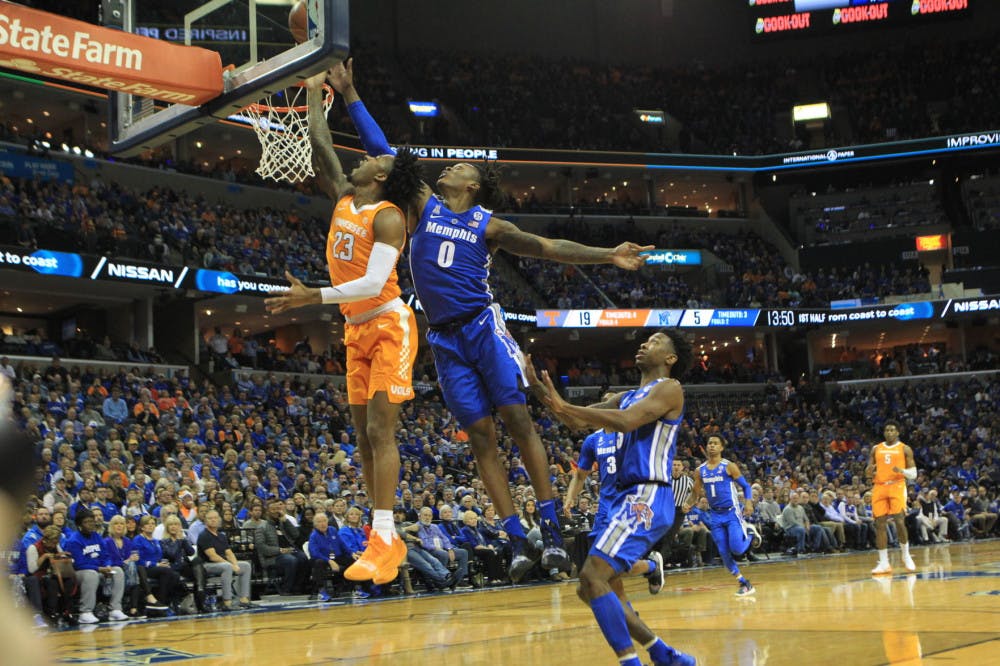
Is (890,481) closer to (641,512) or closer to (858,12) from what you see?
(641,512)

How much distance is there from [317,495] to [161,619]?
11.8 feet

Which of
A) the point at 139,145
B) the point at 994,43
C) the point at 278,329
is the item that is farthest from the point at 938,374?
the point at 139,145

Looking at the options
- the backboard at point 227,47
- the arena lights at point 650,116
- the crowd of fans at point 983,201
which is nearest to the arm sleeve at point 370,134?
the backboard at point 227,47

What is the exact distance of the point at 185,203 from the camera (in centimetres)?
2781

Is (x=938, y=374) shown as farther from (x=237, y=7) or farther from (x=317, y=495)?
(x=237, y=7)

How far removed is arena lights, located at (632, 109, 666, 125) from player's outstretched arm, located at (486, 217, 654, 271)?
38160mm

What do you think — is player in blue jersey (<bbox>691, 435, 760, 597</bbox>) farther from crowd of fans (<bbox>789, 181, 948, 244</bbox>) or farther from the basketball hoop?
crowd of fans (<bbox>789, 181, 948, 244</bbox>)

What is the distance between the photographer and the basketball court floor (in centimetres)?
654

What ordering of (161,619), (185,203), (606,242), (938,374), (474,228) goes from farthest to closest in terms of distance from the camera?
(606,242) < (938,374) < (185,203) < (161,619) < (474,228)

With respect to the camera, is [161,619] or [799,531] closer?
[161,619]

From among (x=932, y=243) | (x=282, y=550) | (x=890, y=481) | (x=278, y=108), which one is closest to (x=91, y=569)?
(x=282, y=550)

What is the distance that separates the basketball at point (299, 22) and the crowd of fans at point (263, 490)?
3156 mm

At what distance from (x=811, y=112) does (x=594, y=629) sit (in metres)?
38.1

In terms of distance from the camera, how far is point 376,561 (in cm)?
578
